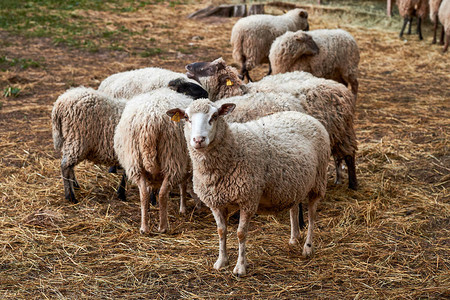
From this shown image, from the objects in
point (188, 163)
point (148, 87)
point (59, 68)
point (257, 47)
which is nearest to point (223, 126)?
point (188, 163)

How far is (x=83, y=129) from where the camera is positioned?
5480 mm

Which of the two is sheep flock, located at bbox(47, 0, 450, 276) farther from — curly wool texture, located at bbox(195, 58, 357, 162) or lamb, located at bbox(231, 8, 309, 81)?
lamb, located at bbox(231, 8, 309, 81)

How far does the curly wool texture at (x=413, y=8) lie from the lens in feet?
44.5

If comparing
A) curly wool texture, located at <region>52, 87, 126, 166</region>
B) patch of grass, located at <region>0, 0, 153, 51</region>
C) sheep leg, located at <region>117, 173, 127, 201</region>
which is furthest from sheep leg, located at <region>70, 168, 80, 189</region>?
patch of grass, located at <region>0, 0, 153, 51</region>

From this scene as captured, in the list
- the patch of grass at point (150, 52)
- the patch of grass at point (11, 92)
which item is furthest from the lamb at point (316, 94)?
the patch of grass at point (150, 52)

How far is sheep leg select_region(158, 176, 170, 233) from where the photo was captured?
4.82 meters

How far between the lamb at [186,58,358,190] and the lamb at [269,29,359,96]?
1.79 metres

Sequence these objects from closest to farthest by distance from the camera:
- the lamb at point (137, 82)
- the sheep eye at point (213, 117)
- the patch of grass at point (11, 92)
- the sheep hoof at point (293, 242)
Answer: the sheep eye at point (213, 117), the sheep hoof at point (293, 242), the lamb at point (137, 82), the patch of grass at point (11, 92)

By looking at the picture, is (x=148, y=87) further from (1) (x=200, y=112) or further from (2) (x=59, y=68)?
(2) (x=59, y=68)

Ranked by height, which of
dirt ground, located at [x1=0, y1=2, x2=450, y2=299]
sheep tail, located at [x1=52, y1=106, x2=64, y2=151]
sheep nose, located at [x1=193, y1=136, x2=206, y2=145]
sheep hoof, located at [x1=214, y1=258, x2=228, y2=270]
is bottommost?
dirt ground, located at [x1=0, y1=2, x2=450, y2=299]

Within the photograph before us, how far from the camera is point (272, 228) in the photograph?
4.98 m

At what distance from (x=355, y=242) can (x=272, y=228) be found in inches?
31.7

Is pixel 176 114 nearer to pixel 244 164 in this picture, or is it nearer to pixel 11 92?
pixel 244 164

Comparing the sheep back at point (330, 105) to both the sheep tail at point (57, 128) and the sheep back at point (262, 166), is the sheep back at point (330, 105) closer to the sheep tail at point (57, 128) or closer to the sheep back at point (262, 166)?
the sheep back at point (262, 166)
